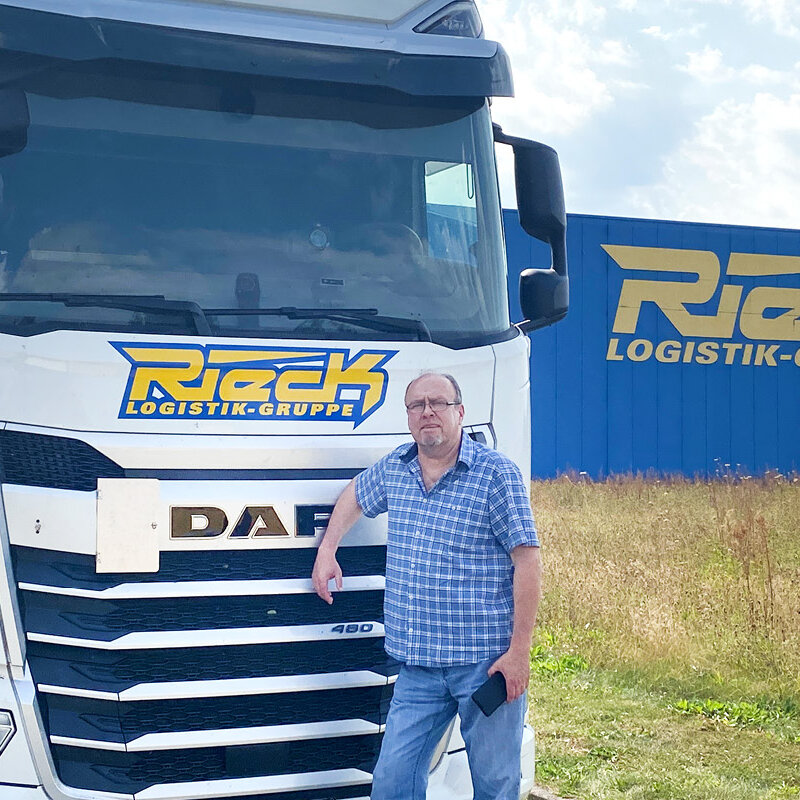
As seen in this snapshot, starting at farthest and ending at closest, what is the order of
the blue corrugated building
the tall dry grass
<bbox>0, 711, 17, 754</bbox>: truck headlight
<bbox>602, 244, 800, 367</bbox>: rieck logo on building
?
<bbox>602, 244, 800, 367</bbox>: rieck logo on building
the blue corrugated building
the tall dry grass
<bbox>0, 711, 17, 754</bbox>: truck headlight

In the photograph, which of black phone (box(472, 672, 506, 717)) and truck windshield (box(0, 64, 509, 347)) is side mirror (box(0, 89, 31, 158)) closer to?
truck windshield (box(0, 64, 509, 347))

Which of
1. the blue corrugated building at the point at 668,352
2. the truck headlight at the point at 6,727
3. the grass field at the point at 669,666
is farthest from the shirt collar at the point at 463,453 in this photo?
the blue corrugated building at the point at 668,352

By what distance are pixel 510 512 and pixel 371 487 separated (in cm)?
45

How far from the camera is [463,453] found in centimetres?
343

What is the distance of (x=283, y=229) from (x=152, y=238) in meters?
0.44

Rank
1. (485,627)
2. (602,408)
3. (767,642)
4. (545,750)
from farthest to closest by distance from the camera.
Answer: (602,408) < (767,642) < (545,750) < (485,627)

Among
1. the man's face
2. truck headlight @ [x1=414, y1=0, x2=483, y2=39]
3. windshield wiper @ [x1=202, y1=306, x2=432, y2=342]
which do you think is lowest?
the man's face

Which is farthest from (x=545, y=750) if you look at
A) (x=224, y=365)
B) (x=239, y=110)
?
(x=239, y=110)

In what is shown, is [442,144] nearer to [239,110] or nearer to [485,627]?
[239,110]

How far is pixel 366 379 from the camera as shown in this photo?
11.7 feet

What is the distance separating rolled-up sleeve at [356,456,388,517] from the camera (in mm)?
3480

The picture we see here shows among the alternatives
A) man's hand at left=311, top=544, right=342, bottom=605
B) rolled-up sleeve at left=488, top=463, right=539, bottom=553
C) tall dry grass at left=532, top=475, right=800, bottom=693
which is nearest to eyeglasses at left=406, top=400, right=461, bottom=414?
rolled-up sleeve at left=488, top=463, right=539, bottom=553

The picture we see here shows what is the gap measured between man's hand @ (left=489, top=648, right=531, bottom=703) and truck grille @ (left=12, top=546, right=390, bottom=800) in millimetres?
464

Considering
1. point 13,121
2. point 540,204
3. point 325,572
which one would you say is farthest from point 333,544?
point 13,121
